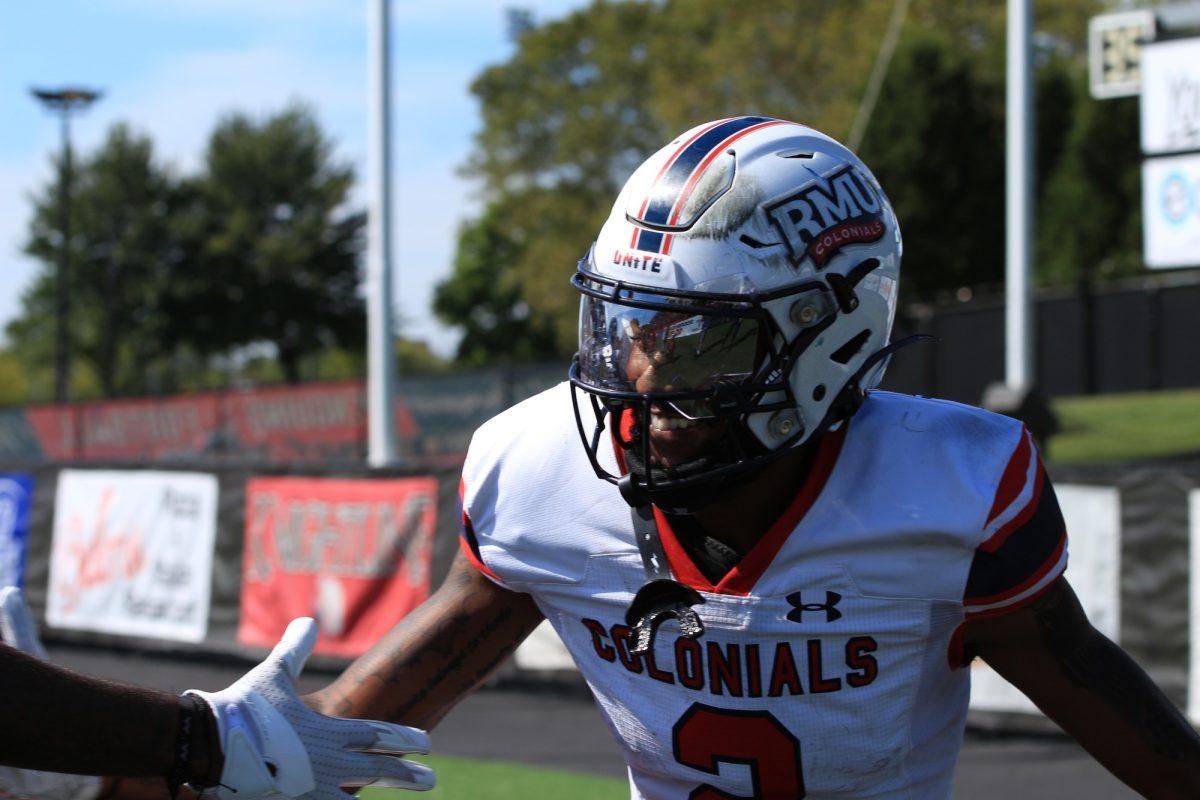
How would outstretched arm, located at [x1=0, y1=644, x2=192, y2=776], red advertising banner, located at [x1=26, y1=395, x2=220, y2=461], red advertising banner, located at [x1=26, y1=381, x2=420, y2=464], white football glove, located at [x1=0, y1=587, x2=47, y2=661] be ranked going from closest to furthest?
outstretched arm, located at [x1=0, y1=644, x2=192, y2=776], white football glove, located at [x1=0, y1=587, x2=47, y2=661], red advertising banner, located at [x1=26, y1=381, x2=420, y2=464], red advertising banner, located at [x1=26, y1=395, x2=220, y2=461]

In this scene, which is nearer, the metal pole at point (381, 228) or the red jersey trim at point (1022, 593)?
the red jersey trim at point (1022, 593)

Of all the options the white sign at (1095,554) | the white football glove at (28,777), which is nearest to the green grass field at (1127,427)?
the white sign at (1095,554)

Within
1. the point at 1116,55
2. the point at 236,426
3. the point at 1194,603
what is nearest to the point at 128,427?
the point at 236,426

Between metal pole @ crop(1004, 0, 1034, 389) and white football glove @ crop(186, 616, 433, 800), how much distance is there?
8.65 m

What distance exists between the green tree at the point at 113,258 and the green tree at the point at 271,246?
1078 mm

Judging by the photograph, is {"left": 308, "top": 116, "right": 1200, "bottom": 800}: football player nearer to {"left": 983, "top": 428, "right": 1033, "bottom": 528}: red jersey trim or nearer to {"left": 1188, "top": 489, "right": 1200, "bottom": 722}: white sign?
{"left": 983, "top": 428, "right": 1033, "bottom": 528}: red jersey trim

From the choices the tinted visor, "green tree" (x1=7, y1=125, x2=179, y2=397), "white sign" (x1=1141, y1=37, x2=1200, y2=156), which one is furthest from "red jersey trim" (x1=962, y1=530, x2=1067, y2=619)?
"green tree" (x1=7, y1=125, x2=179, y2=397)

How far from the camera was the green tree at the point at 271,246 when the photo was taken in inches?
2041

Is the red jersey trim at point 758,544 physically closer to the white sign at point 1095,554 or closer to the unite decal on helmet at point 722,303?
the unite decal on helmet at point 722,303

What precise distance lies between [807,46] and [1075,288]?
Result: 491 inches

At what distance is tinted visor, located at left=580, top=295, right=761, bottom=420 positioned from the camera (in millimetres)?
2152

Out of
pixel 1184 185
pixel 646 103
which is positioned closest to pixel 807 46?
pixel 646 103

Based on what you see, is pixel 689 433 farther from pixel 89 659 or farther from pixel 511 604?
pixel 89 659

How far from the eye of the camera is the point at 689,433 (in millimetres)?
2195
